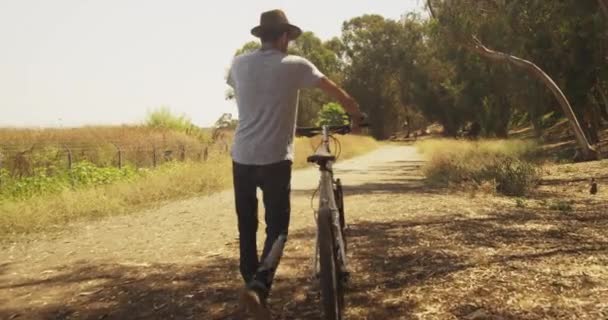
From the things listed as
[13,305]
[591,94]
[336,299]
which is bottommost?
[13,305]

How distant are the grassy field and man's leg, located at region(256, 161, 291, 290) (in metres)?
5.46

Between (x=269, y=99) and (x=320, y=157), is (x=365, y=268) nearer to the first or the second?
(x=320, y=157)

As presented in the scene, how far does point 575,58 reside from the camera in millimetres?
20062

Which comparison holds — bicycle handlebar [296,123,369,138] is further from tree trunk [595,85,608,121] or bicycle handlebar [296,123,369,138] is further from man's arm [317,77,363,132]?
tree trunk [595,85,608,121]

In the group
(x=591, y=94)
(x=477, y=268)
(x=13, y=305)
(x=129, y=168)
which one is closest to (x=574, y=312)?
(x=477, y=268)

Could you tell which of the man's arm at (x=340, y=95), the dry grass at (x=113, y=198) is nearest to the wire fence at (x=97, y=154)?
the dry grass at (x=113, y=198)

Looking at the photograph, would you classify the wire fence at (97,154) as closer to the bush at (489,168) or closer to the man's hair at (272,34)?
the bush at (489,168)

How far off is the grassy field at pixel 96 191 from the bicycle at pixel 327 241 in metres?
5.32

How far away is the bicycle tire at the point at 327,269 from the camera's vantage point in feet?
10.8

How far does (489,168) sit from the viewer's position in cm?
1268

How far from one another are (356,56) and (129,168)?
186 ft

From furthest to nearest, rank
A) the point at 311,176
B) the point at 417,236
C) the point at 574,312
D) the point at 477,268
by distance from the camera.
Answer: the point at 311,176 < the point at 417,236 < the point at 477,268 < the point at 574,312

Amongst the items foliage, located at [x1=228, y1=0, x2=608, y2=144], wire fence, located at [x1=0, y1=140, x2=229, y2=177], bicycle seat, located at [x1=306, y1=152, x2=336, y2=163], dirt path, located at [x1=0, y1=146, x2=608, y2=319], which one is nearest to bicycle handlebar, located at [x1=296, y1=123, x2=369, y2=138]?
bicycle seat, located at [x1=306, y1=152, x2=336, y2=163]

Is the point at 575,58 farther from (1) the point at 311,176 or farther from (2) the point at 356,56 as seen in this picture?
(2) the point at 356,56
